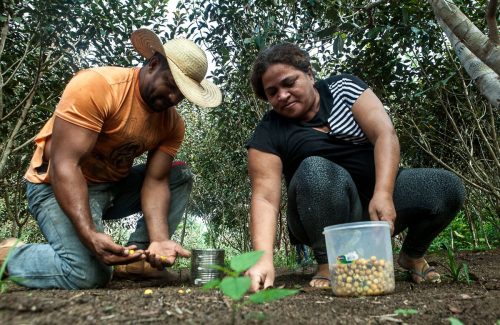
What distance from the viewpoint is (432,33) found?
3.96m

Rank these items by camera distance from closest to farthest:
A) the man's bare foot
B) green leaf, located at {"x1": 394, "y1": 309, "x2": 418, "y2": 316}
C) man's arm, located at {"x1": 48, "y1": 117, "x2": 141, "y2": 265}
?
green leaf, located at {"x1": 394, "y1": 309, "x2": 418, "y2": 316}, man's arm, located at {"x1": 48, "y1": 117, "x2": 141, "y2": 265}, the man's bare foot

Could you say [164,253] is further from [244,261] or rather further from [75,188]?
[244,261]

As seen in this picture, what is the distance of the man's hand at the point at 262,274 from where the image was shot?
1.91 metres

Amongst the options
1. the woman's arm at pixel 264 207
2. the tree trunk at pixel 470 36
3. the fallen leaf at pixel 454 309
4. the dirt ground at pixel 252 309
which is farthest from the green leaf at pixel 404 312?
the tree trunk at pixel 470 36

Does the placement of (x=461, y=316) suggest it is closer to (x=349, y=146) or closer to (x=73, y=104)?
(x=349, y=146)

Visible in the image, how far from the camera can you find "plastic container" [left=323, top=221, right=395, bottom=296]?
1.82m

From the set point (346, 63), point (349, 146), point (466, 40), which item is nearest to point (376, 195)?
point (349, 146)

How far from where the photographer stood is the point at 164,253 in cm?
254

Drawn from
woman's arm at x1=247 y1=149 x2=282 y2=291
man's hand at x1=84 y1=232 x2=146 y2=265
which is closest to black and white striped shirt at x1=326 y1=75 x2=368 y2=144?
woman's arm at x1=247 y1=149 x2=282 y2=291

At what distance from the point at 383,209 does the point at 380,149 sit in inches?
13.4

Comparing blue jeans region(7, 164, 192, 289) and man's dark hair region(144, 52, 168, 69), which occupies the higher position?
man's dark hair region(144, 52, 168, 69)

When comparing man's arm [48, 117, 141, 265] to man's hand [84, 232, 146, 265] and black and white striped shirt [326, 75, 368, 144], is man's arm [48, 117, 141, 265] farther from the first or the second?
black and white striped shirt [326, 75, 368, 144]

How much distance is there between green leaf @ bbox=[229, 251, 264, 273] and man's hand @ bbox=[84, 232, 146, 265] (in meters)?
1.11

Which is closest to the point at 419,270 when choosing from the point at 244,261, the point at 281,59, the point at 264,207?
the point at 264,207
